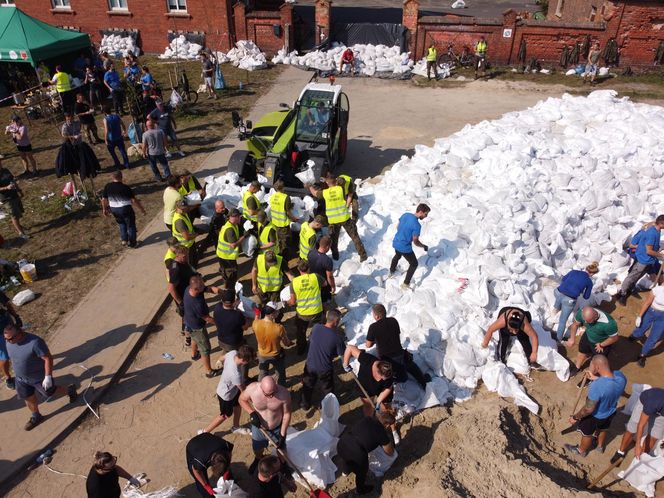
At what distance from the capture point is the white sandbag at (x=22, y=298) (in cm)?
793

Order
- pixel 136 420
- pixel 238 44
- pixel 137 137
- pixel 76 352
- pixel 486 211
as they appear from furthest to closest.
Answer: pixel 238 44, pixel 137 137, pixel 486 211, pixel 76 352, pixel 136 420

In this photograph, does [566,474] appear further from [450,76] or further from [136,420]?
[450,76]

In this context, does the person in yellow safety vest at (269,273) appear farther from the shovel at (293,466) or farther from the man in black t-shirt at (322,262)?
the shovel at (293,466)

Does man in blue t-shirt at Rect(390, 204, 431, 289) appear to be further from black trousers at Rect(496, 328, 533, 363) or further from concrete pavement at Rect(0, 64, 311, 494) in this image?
concrete pavement at Rect(0, 64, 311, 494)

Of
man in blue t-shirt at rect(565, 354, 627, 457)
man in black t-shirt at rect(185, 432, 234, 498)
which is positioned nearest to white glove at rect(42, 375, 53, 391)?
man in black t-shirt at rect(185, 432, 234, 498)

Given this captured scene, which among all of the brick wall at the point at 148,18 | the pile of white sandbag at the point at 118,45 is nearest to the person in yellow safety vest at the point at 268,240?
the brick wall at the point at 148,18

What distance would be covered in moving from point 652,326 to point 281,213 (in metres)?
5.59

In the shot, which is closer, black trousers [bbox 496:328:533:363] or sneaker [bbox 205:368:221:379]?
black trousers [bbox 496:328:533:363]

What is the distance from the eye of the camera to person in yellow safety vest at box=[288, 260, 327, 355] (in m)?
6.39

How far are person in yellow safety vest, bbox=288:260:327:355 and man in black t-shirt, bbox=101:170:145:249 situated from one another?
3.90 m

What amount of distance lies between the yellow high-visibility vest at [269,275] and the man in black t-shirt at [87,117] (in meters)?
8.61

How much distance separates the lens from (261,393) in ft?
16.6

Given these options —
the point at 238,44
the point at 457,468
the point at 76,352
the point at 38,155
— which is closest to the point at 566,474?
the point at 457,468

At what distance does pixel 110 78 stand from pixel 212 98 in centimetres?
328
